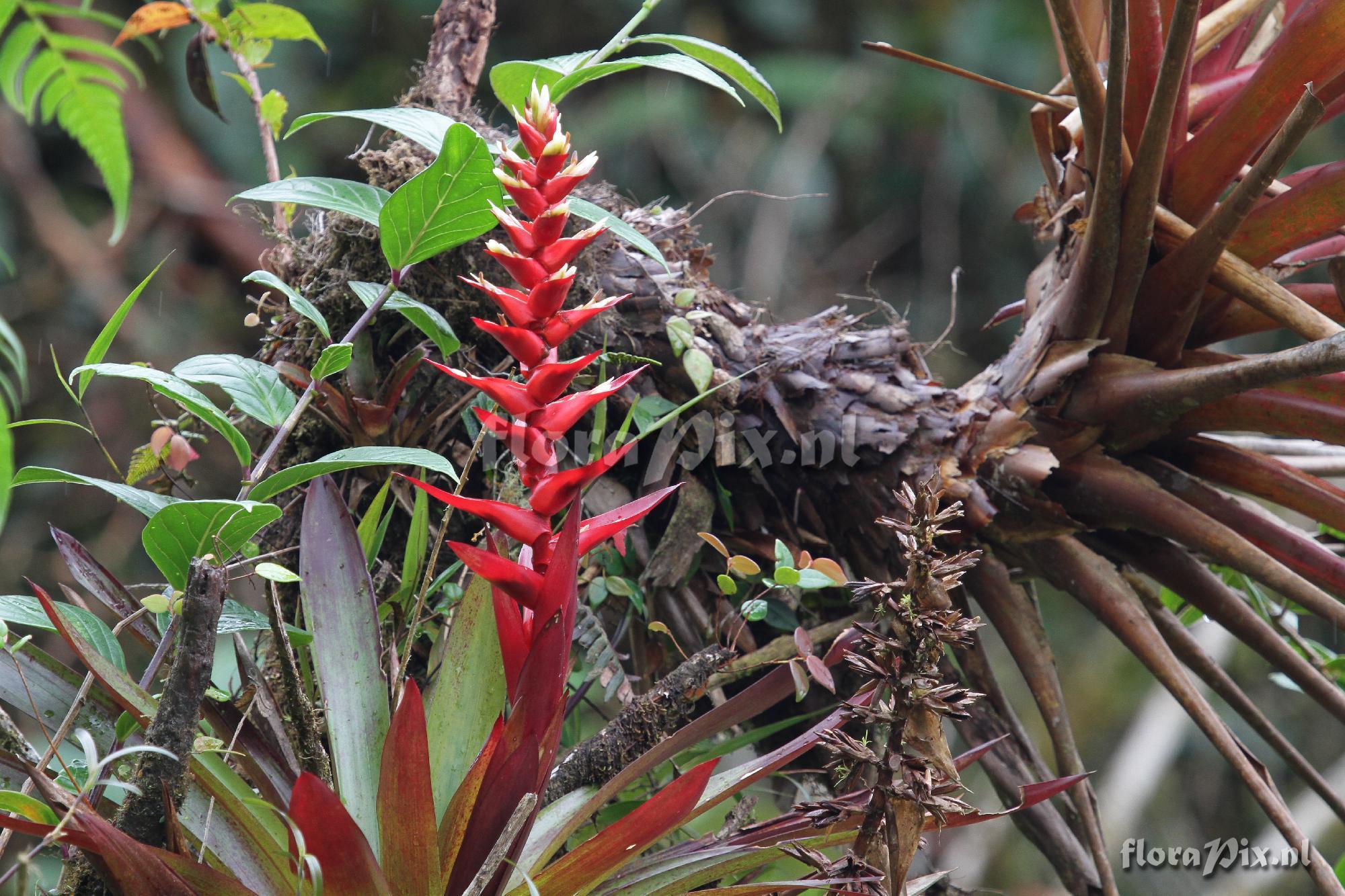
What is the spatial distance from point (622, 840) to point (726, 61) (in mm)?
479

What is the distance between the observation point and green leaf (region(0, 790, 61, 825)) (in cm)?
38

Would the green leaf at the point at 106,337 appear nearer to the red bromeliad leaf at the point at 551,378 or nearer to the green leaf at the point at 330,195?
the green leaf at the point at 330,195

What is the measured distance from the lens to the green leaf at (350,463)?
0.44 meters

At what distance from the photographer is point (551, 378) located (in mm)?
416

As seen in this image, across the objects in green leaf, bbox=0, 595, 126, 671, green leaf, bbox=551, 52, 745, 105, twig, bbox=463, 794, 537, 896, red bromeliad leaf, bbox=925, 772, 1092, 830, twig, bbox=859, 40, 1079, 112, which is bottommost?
red bromeliad leaf, bbox=925, 772, 1092, 830

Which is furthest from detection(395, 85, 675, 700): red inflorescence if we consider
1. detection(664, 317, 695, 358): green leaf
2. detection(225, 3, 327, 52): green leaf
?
detection(225, 3, 327, 52): green leaf

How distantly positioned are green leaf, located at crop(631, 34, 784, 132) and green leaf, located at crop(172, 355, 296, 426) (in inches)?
12.3

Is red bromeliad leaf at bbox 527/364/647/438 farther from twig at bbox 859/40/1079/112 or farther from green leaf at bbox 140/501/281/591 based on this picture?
twig at bbox 859/40/1079/112

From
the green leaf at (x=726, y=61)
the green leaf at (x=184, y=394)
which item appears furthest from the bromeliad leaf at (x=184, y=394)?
the green leaf at (x=726, y=61)

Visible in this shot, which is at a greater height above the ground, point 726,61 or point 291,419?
point 726,61

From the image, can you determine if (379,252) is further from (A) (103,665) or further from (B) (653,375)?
(A) (103,665)

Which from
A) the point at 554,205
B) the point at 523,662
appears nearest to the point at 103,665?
the point at 523,662

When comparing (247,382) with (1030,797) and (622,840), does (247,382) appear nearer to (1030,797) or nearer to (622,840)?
(622,840)

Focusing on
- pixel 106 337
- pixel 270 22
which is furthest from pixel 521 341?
pixel 270 22
